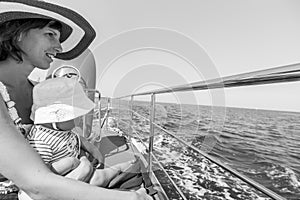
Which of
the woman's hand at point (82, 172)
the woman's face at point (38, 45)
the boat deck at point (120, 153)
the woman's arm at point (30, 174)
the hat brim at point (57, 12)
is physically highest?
the hat brim at point (57, 12)

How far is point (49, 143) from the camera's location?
71cm

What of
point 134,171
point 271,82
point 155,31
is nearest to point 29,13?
point 271,82

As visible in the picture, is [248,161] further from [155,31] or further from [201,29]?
[155,31]

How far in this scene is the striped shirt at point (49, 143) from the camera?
2.30 feet

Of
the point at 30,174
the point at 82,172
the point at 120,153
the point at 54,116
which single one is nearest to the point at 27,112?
the point at 54,116

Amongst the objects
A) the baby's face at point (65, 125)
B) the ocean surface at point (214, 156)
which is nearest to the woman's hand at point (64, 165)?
the baby's face at point (65, 125)

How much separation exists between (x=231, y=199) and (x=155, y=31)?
311 centimetres

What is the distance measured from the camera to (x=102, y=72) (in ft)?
6.93

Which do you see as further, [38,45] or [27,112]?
[27,112]

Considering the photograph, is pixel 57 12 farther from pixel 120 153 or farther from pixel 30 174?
pixel 120 153

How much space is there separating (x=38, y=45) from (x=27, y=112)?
0.35 metres

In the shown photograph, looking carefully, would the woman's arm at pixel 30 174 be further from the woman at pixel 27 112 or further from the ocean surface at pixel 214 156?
the ocean surface at pixel 214 156

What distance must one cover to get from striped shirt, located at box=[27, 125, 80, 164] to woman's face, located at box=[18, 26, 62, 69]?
21cm

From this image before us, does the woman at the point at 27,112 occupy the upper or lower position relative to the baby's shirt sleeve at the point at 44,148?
upper
